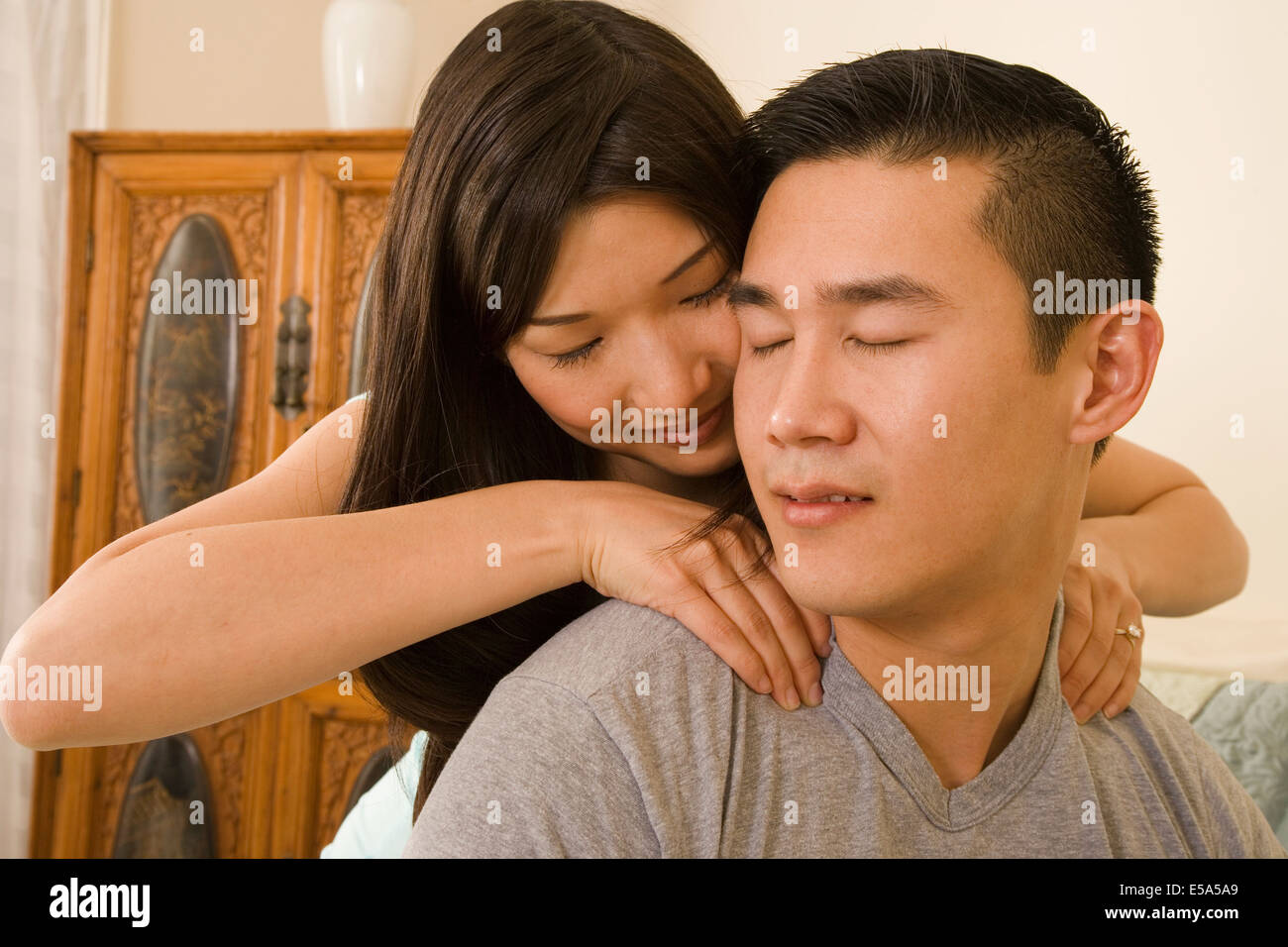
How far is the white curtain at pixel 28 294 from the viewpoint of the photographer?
3057mm

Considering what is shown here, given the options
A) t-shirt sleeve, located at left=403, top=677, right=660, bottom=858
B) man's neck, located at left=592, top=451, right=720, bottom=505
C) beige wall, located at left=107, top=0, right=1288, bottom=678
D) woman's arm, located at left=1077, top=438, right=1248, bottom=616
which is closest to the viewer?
t-shirt sleeve, located at left=403, top=677, right=660, bottom=858

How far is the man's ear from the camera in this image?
3.54ft

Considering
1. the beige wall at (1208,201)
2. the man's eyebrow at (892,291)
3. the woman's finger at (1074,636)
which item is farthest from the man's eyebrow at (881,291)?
the beige wall at (1208,201)

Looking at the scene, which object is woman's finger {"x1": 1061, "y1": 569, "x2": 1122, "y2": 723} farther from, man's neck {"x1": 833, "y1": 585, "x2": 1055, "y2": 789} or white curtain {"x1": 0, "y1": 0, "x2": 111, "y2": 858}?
white curtain {"x1": 0, "y1": 0, "x2": 111, "y2": 858}

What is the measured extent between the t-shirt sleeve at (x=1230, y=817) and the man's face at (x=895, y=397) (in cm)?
47

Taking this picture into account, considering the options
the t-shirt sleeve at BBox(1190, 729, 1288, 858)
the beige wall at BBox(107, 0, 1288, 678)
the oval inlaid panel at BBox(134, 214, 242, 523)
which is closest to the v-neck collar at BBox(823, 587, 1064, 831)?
the t-shirt sleeve at BBox(1190, 729, 1288, 858)

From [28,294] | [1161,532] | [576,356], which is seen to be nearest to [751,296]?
[576,356]

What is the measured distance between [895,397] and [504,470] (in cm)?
60

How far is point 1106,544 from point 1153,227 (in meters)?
0.56

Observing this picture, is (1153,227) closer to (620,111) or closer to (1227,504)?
(620,111)

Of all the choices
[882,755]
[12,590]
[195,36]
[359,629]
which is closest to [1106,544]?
[882,755]

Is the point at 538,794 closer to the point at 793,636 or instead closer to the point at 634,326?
the point at 793,636

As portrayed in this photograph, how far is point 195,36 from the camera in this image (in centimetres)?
365

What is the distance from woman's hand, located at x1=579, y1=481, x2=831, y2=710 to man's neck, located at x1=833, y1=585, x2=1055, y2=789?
0.06m
